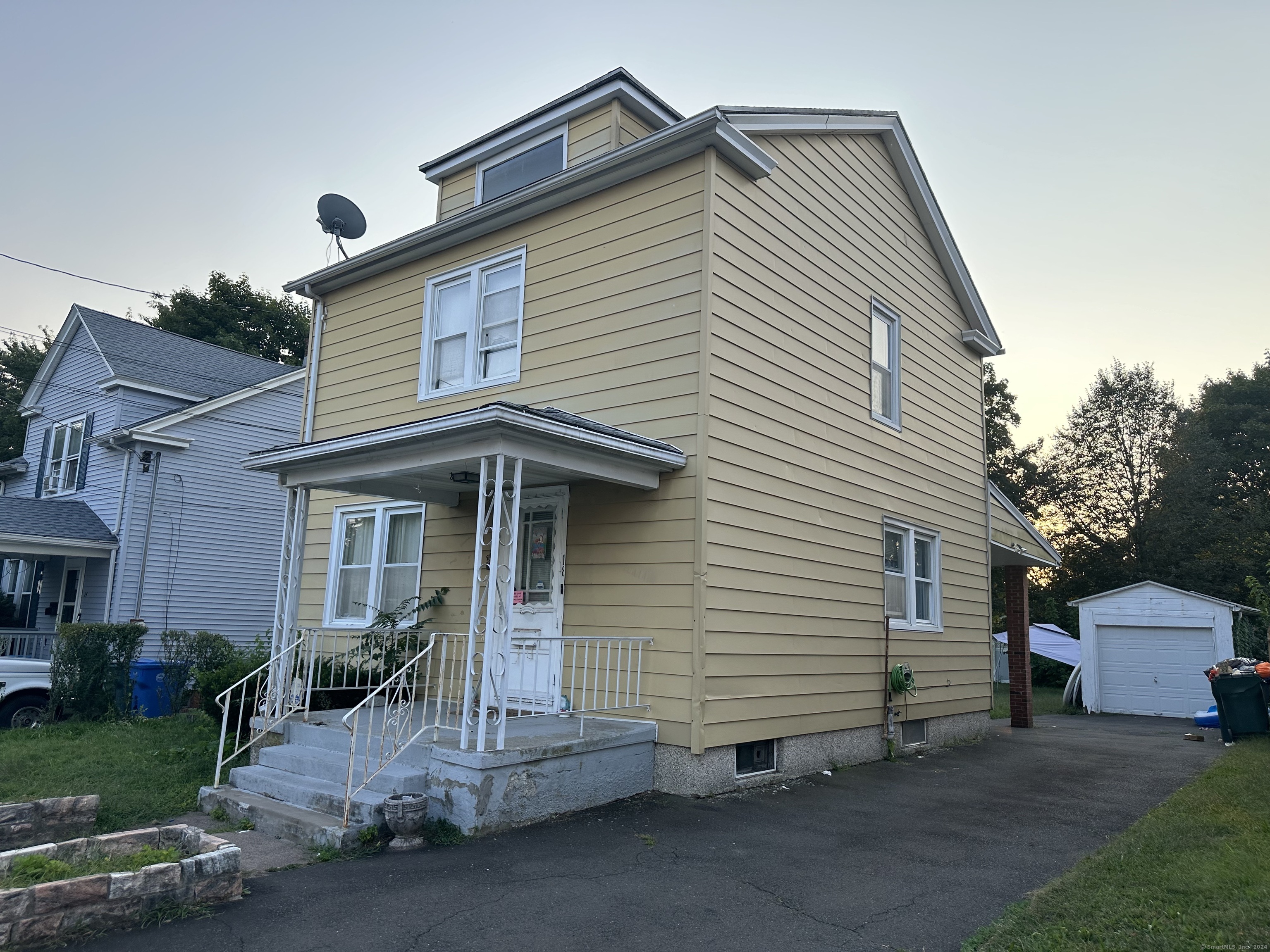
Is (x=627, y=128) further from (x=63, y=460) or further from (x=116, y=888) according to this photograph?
(x=63, y=460)

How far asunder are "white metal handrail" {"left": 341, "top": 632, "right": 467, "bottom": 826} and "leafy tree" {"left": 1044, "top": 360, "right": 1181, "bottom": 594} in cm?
3206

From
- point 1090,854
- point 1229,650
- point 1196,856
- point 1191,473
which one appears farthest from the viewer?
point 1191,473

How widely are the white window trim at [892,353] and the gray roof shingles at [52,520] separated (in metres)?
15.4

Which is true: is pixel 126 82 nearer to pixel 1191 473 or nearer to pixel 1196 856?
pixel 1196 856

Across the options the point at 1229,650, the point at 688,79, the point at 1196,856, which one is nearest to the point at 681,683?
the point at 1196,856

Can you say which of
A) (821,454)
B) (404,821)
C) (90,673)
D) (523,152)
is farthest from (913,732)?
(90,673)

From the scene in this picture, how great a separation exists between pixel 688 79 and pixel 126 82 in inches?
326

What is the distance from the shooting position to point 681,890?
5113 millimetres

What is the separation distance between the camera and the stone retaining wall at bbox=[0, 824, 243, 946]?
13.2 ft

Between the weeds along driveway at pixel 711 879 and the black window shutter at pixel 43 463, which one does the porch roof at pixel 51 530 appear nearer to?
the black window shutter at pixel 43 463

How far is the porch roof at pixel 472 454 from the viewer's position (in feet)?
21.8

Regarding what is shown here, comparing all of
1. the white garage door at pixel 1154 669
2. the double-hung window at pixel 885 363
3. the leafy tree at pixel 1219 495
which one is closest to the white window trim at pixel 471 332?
the double-hung window at pixel 885 363

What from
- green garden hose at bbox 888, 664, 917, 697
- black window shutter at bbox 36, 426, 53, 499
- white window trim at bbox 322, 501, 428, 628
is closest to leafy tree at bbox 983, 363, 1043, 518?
green garden hose at bbox 888, 664, 917, 697

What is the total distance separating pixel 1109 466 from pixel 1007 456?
3.97 meters
